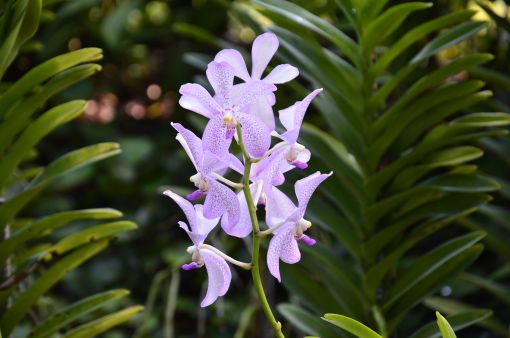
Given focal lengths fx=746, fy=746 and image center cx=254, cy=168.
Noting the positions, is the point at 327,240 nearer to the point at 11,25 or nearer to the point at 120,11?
the point at 11,25

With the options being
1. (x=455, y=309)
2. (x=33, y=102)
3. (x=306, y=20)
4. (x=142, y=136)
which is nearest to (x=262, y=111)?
(x=306, y=20)

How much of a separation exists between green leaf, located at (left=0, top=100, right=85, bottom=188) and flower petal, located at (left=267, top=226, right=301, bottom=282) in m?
0.42

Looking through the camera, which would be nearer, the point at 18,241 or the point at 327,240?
the point at 18,241

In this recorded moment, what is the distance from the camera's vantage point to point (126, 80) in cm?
206

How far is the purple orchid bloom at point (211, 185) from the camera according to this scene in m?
0.65

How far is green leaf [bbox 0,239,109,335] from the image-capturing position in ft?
3.18

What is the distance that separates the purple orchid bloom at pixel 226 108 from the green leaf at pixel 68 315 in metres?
0.39

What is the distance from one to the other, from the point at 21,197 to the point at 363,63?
49cm

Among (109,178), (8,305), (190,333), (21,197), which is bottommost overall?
(190,333)

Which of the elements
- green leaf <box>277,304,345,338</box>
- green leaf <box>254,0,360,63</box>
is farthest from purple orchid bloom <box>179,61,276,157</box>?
green leaf <box>277,304,345,338</box>

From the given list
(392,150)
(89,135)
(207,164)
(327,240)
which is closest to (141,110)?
(89,135)

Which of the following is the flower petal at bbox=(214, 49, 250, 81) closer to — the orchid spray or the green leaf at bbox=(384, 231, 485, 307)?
the orchid spray

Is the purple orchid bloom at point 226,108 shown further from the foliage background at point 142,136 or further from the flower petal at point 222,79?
the foliage background at point 142,136

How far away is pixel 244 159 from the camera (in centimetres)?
66
